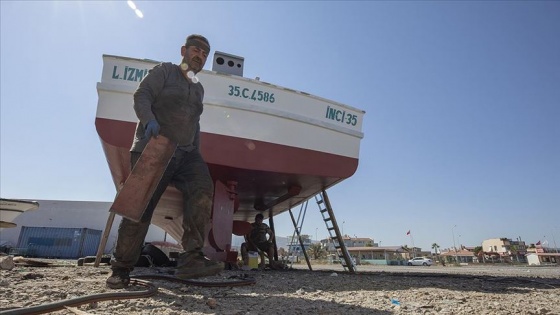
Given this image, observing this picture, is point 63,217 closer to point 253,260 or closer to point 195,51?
point 253,260

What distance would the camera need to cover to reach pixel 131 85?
5.07 meters

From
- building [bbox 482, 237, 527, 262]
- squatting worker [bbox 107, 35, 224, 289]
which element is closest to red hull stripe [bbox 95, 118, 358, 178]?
squatting worker [bbox 107, 35, 224, 289]

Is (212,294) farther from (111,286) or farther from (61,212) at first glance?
(61,212)

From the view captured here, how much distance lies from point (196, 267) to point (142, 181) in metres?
0.76

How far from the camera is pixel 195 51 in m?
2.79

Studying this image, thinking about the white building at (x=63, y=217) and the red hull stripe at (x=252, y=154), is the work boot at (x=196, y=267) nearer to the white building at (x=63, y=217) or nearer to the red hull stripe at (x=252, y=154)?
the red hull stripe at (x=252, y=154)

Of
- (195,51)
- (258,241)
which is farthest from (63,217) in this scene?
(195,51)

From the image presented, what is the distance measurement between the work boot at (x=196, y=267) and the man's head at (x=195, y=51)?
1653mm

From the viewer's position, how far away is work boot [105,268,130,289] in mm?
2363

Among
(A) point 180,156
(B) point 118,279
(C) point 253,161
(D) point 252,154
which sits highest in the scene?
(D) point 252,154

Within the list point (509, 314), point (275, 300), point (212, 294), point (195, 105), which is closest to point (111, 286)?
point (212, 294)

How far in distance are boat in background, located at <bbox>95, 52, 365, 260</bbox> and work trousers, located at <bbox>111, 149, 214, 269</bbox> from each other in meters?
2.62

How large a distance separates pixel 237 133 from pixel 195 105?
258 cm

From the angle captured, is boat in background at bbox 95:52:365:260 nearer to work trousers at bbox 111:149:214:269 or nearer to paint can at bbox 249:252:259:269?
paint can at bbox 249:252:259:269
